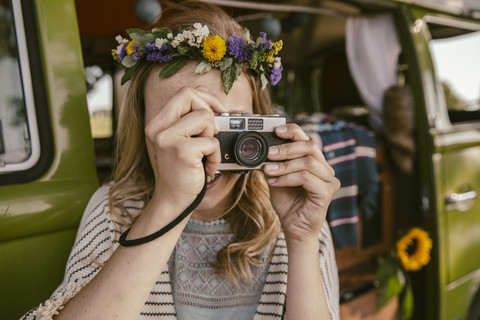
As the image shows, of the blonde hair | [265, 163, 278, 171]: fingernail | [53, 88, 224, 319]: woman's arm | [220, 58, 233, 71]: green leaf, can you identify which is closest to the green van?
the blonde hair

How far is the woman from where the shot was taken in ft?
2.84

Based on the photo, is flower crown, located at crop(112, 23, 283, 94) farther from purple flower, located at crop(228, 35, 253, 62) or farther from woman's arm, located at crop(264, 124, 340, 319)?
woman's arm, located at crop(264, 124, 340, 319)

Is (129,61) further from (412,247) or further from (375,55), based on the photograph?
(375,55)

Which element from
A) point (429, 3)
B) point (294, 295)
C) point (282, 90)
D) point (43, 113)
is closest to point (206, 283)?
point (294, 295)

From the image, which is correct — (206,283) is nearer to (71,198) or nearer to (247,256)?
(247,256)

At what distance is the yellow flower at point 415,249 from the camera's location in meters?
2.05

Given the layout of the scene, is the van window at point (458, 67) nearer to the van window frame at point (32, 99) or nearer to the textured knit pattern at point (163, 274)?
the textured knit pattern at point (163, 274)

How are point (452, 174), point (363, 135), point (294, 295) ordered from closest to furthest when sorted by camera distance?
1. point (294, 295)
2. point (452, 174)
3. point (363, 135)

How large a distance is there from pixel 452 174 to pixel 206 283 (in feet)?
5.62

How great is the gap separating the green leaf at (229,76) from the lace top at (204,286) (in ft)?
1.85

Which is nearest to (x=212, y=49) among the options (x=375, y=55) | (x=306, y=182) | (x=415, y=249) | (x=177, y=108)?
(x=177, y=108)

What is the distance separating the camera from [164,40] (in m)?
1.11

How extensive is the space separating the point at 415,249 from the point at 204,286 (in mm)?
1495

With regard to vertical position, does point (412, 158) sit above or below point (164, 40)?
below
